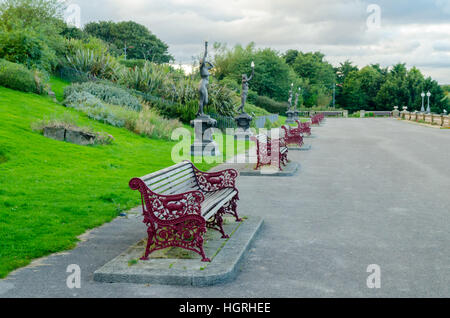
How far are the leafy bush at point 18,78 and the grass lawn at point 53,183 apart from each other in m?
3.35

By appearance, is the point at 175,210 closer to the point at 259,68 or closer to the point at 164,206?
the point at 164,206

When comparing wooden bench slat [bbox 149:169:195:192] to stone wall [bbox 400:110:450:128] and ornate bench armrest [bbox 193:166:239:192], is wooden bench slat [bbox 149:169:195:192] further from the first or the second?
stone wall [bbox 400:110:450:128]

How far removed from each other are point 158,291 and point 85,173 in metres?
7.48

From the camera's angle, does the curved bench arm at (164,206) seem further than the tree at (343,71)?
No

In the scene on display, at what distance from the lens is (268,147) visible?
14.1 m

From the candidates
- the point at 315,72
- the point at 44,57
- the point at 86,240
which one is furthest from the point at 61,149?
the point at 315,72

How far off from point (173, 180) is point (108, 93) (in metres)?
20.2

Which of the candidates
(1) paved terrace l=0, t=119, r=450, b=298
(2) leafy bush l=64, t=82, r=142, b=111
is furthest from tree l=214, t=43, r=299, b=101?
(1) paved terrace l=0, t=119, r=450, b=298

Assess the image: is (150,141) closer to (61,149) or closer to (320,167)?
(61,149)

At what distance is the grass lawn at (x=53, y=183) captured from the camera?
632cm

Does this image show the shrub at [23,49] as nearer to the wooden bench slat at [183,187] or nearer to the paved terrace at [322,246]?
the paved terrace at [322,246]

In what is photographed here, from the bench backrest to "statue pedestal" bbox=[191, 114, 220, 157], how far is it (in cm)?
953

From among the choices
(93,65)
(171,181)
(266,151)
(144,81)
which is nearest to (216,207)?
(171,181)

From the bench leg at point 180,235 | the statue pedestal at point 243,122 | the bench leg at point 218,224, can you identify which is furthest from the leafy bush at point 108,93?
the bench leg at point 180,235
